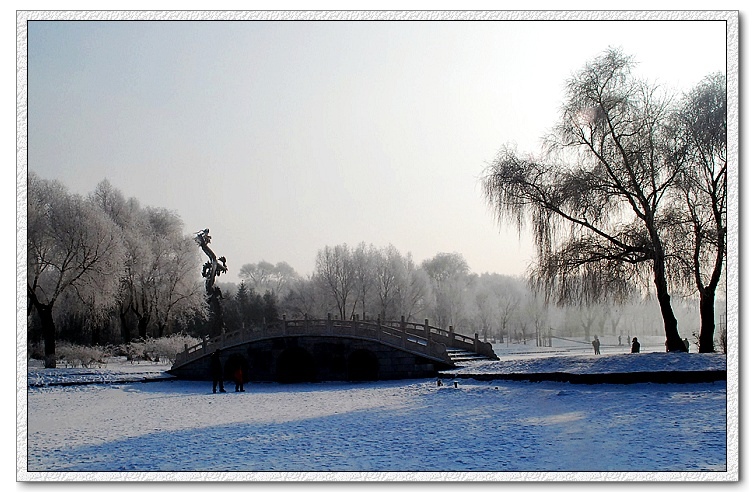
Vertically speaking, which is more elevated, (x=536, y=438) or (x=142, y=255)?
(x=142, y=255)

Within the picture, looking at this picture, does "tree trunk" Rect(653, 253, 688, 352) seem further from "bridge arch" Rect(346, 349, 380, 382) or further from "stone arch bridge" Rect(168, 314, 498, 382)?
"bridge arch" Rect(346, 349, 380, 382)

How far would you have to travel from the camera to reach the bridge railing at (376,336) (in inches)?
905

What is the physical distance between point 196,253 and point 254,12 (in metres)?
31.9

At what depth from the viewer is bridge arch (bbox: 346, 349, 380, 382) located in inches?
985

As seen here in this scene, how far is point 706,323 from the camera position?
16.6 metres

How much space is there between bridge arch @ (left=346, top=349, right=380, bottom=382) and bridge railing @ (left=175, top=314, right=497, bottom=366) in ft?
3.13

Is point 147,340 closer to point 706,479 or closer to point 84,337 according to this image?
point 84,337

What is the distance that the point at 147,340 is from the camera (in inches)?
1302

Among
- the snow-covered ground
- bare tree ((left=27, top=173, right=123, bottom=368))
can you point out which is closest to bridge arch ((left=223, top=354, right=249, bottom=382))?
bare tree ((left=27, top=173, right=123, bottom=368))

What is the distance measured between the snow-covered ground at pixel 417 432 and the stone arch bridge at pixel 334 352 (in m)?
3.68

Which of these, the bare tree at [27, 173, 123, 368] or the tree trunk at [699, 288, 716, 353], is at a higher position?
the bare tree at [27, 173, 123, 368]

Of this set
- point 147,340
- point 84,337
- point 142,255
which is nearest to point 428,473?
point 84,337

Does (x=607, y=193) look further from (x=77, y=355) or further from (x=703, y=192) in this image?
(x=77, y=355)

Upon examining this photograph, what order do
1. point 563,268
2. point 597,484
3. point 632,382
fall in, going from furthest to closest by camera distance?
point 563,268 < point 632,382 < point 597,484
